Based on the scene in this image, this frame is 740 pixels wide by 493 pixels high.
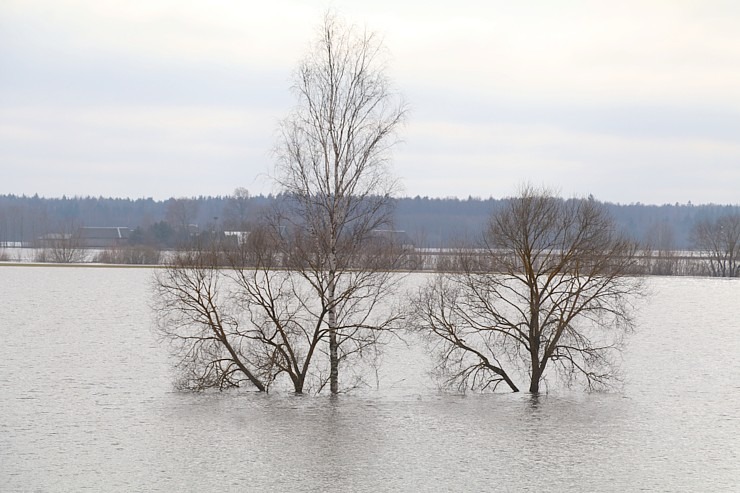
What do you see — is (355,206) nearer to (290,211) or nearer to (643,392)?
(290,211)

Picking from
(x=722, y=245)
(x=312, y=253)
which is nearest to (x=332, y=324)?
(x=312, y=253)

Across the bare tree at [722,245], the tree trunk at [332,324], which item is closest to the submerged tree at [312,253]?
the tree trunk at [332,324]

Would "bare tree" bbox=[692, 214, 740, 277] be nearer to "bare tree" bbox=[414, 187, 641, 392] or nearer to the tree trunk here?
"bare tree" bbox=[414, 187, 641, 392]

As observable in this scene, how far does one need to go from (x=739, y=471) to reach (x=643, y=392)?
38.4 feet

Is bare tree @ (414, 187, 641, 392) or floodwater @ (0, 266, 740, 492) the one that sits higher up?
bare tree @ (414, 187, 641, 392)

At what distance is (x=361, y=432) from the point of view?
25.3 m

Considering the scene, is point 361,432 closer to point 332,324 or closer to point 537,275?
point 332,324

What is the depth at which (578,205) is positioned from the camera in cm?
3356

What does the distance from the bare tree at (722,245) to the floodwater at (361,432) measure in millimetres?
86924

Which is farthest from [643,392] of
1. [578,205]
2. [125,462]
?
[125,462]

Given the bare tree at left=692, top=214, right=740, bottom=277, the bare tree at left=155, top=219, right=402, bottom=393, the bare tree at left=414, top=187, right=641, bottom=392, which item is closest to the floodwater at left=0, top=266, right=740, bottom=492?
the bare tree at left=155, top=219, right=402, bottom=393

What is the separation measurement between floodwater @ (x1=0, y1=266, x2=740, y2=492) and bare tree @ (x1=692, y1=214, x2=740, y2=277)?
8692 cm

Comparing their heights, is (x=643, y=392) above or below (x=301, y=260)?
below

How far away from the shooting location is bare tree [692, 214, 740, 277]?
124m
